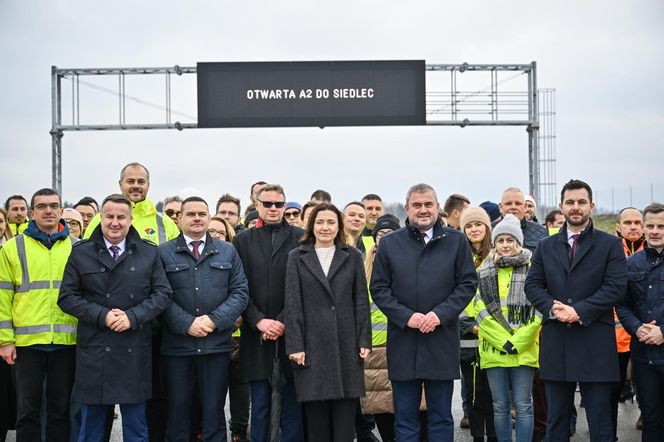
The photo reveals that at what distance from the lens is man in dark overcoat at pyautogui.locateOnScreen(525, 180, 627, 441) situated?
5879mm

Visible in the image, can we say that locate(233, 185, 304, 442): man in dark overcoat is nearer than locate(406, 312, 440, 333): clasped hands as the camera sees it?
No

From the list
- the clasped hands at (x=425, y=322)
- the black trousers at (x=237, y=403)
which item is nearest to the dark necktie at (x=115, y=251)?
the black trousers at (x=237, y=403)

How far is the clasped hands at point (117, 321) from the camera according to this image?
5.86 metres

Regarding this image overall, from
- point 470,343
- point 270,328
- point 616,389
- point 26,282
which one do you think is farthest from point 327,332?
point 616,389

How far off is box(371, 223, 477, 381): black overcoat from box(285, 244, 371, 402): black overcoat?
20 cm

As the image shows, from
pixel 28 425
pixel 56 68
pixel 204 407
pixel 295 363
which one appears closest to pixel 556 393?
pixel 295 363

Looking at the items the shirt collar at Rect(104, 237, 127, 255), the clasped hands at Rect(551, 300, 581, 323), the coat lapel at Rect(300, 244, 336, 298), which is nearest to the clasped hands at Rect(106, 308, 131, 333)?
the shirt collar at Rect(104, 237, 127, 255)

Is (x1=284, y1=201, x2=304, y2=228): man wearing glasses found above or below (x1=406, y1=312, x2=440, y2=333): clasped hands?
above

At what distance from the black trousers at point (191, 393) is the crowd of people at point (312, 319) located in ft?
0.05

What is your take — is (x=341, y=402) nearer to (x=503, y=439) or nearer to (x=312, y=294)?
(x=312, y=294)

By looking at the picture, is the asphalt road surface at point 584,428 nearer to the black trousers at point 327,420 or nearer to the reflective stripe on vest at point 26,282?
the black trousers at point 327,420

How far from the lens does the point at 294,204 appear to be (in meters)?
8.28

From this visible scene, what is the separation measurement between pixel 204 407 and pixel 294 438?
0.81 metres

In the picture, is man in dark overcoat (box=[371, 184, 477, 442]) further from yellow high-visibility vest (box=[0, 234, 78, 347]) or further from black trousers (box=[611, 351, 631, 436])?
yellow high-visibility vest (box=[0, 234, 78, 347])
